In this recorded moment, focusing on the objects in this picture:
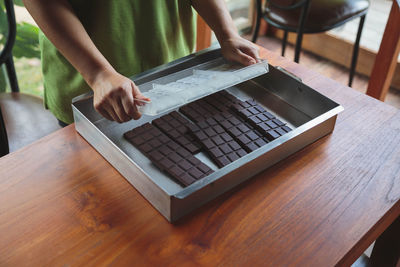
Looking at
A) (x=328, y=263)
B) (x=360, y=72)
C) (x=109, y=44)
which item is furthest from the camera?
(x=360, y=72)

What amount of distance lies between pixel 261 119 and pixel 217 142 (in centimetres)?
14

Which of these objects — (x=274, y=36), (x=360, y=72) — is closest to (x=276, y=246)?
(x=360, y=72)

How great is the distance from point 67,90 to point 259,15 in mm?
1303

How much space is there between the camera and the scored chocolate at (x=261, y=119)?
3.46 ft

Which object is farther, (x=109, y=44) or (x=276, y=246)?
(x=109, y=44)

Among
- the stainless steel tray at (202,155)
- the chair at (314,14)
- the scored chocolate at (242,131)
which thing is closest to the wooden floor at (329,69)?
the chair at (314,14)

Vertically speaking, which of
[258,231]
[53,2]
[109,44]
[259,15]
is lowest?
[259,15]

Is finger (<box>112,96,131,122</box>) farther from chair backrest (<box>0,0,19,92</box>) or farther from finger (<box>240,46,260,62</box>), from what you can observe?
chair backrest (<box>0,0,19,92</box>)

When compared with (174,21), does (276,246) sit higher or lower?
lower

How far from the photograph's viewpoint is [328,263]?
31.3 inches

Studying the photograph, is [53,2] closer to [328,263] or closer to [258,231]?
[258,231]

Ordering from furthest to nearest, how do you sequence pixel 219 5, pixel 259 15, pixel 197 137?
pixel 259 15 < pixel 219 5 < pixel 197 137

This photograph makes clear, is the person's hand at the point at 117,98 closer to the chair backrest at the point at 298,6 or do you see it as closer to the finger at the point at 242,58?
the finger at the point at 242,58

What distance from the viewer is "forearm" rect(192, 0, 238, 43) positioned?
1293mm
